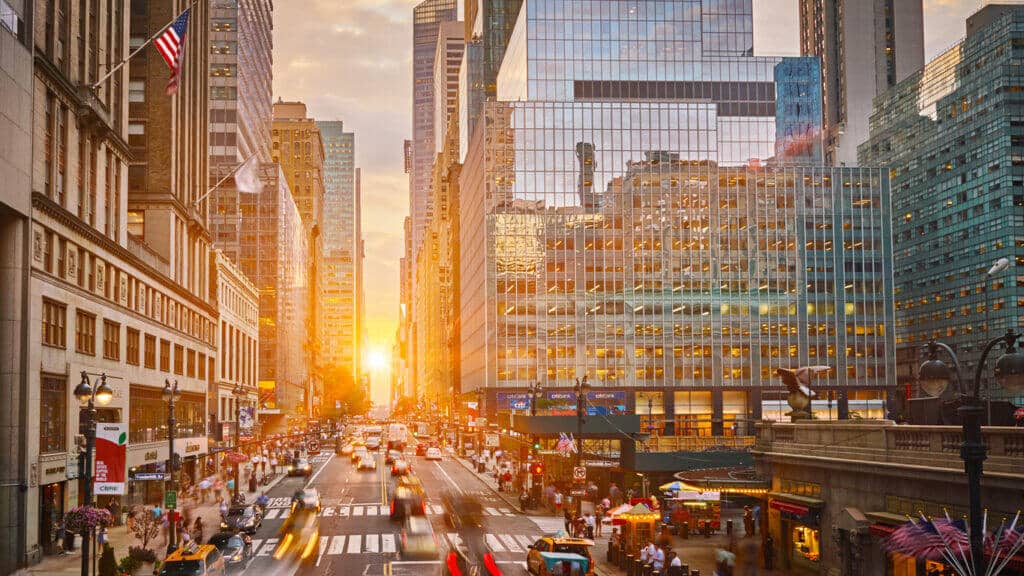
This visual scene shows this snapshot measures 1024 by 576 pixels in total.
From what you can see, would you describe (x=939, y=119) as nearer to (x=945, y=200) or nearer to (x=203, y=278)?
(x=945, y=200)

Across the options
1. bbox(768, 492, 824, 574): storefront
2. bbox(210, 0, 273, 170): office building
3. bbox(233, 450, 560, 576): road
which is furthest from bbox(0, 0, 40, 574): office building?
bbox(210, 0, 273, 170): office building

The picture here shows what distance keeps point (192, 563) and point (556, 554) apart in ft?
38.4

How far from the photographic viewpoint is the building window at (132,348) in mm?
59500

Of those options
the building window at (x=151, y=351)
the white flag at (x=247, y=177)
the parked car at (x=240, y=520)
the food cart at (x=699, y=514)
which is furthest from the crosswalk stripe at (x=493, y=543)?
the white flag at (x=247, y=177)

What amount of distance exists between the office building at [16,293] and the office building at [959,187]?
367ft

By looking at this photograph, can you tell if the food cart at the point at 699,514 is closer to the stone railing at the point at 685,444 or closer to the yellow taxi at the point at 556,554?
the stone railing at the point at 685,444

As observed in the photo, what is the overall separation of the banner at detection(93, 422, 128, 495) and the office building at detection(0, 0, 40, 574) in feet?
37.7

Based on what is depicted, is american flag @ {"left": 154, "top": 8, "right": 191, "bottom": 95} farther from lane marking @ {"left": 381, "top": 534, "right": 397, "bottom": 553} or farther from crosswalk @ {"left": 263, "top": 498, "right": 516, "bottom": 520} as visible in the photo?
crosswalk @ {"left": 263, "top": 498, "right": 516, "bottom": 520}

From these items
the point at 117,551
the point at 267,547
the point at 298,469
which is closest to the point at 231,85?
the point at 298,469

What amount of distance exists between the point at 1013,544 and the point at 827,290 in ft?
324

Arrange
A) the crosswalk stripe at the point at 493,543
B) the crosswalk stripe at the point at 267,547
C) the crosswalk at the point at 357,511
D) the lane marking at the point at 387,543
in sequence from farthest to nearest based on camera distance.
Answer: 1. the crosswalk at the point at 357,511
2. the crosswalk stripe at the point at 493,543
3. the lane marking at the point at 387,543
4. the crosswalk stripe at the point at 267,547

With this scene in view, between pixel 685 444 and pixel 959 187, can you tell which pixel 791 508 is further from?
pixel 959 187

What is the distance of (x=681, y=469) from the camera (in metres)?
55.8

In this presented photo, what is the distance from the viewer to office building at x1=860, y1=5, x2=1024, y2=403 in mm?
123125
